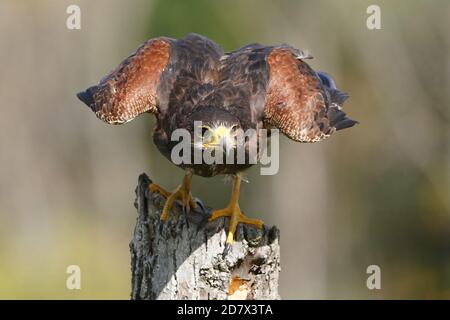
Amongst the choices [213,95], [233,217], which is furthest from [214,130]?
[233,217]

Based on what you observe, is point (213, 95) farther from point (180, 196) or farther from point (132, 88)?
point (180, 196)

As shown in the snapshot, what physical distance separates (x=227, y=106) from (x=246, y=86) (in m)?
0.34

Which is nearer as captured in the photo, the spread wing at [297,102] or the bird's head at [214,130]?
the bird's head at [214,130]

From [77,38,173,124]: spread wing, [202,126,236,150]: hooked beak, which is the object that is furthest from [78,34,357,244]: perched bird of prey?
[202,126,236,150]: hooked beak

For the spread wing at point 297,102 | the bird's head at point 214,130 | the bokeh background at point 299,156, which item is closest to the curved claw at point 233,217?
the bird's head at point 214,130

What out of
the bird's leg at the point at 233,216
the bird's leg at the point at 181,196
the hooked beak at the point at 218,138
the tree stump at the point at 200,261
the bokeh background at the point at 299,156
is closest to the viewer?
the tree stump at the point at 200,261

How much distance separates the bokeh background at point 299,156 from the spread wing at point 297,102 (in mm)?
9450

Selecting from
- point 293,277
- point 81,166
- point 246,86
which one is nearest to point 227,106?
point 246,86

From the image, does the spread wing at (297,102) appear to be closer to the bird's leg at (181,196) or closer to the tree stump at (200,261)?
the bird's leg at (181,196)

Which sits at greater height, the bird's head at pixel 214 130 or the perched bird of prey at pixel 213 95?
the perched bird of prey at pixel 213 95

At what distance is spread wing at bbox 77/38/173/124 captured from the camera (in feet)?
22.9

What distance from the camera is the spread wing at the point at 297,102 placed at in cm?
704

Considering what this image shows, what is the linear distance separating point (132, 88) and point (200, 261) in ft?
5.71

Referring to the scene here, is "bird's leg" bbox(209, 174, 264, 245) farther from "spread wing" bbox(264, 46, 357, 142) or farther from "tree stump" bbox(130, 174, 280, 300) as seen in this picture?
"spread wing" bbox(264, 46, 357, 142)
